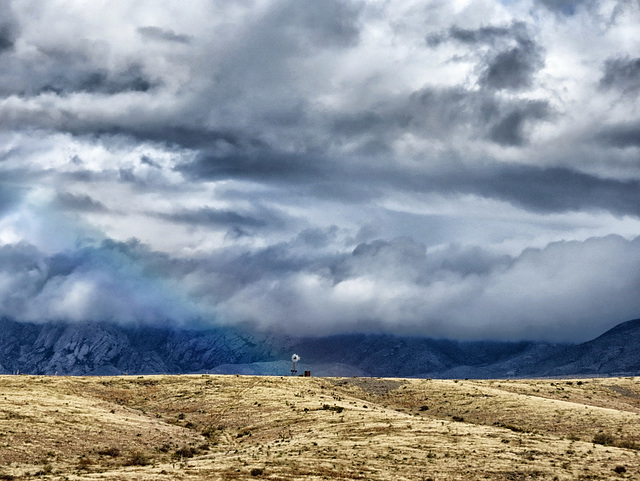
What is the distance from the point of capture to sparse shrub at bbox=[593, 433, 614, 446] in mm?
104688

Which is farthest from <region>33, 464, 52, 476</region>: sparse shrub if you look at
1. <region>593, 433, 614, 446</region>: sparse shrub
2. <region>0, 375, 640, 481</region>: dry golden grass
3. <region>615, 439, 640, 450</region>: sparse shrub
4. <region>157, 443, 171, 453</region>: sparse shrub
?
<region>615, 439, 640, 450</region>: sparse shrub

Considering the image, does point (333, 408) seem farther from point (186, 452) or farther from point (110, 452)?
point (110, 452)

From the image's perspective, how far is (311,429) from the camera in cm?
11281

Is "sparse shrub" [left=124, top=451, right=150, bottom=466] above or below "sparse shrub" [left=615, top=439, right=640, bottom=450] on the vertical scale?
above

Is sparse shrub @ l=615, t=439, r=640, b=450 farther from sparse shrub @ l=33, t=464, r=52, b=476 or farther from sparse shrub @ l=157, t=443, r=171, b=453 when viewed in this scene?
sparse shrub @ l=33, t=464, r=52, b=476

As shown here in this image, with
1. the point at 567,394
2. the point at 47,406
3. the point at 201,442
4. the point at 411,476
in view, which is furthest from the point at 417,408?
the point at 47,406

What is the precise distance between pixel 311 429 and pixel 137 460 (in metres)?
25.9

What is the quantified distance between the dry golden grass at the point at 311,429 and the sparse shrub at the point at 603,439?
0.25 m

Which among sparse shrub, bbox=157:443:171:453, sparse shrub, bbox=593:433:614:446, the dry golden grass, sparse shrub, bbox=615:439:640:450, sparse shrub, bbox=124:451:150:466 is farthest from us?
sparse shrub, bbox=593:433:614:446

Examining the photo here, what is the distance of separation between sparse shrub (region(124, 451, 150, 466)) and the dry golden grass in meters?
0.32

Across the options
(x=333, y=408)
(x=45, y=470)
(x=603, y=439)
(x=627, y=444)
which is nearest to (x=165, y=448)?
(x=45, y=470)

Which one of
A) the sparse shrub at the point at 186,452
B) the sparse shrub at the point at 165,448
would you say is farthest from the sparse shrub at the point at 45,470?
the sparse shrub at the point at 186,452

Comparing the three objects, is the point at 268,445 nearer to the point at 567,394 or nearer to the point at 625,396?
the point at 567,394

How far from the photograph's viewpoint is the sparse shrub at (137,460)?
96.6 meters
